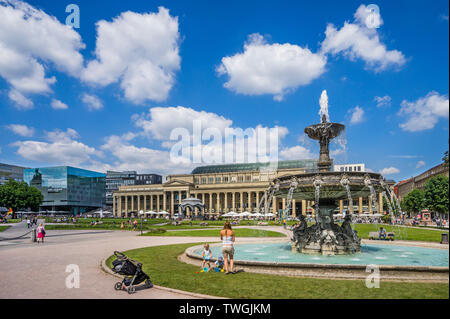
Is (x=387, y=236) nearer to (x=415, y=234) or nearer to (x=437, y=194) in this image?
(x=415, y=234)

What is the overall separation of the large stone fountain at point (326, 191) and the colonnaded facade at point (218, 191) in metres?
109

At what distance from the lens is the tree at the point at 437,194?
61.5 metres

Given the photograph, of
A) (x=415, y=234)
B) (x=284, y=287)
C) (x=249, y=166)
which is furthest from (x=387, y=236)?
(x=249, y=166)

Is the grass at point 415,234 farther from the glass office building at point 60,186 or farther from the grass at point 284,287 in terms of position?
the glass office building at point 60,186

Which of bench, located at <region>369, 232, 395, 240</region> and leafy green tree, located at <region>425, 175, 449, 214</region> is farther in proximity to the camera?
leafy green tree, located at <region>425, 175, 449, 214</region>

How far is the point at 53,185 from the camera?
154 m

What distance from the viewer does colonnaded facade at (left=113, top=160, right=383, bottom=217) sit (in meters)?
135

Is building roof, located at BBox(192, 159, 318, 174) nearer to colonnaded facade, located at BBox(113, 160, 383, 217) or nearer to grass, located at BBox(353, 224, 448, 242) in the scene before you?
colonnaded facade, located at BBox(113, 160, 383, 217)

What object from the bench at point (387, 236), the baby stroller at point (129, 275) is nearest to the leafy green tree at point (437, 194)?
the bench at point (387, 236)

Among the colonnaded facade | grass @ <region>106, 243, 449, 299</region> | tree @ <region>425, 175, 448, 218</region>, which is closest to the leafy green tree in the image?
tree @ <region>425, 175, 448, 218</region>

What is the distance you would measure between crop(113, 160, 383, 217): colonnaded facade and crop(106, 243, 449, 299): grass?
116 meters

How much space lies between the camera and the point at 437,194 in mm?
63031
